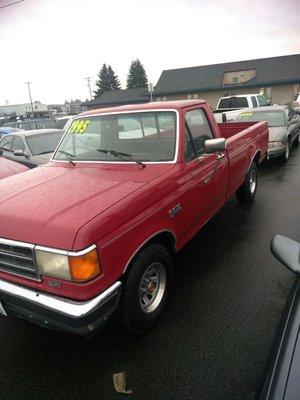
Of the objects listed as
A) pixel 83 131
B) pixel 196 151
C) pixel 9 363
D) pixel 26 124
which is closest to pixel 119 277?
pixel 9 363

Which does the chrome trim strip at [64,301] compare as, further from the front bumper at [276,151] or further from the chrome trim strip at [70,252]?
the front bumper at [276,151]

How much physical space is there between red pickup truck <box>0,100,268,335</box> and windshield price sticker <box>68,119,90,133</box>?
0.06 ft

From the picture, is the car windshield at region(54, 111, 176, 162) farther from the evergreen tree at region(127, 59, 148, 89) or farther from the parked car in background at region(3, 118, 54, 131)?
the evergreen tree at region(127, 59, 148, 89)

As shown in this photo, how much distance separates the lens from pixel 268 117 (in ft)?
33.6

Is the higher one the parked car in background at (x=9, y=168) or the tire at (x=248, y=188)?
the parked car in background at (x=9, y=168)

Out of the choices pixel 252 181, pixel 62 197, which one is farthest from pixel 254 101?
pixel 62 197

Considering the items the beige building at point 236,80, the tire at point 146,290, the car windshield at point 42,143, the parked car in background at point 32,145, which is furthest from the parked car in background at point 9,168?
the beige building at point 236,80

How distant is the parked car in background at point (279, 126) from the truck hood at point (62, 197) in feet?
21.9

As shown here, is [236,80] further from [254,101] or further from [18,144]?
[18,144]

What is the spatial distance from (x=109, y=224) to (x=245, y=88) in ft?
143

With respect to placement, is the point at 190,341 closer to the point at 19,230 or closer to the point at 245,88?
the point at 19,230

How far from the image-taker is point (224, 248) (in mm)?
4512

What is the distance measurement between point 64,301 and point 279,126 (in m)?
9.09

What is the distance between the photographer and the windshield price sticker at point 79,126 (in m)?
4.15
